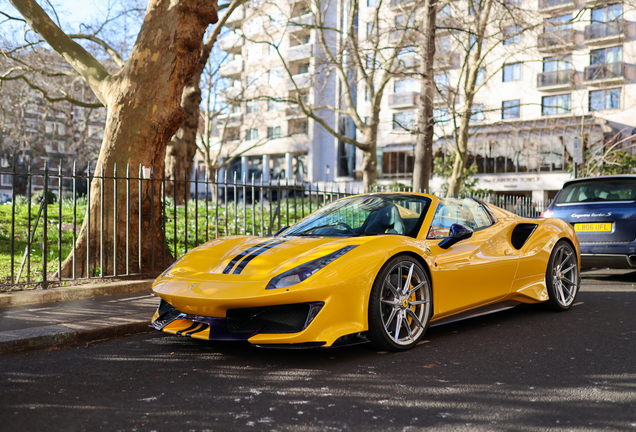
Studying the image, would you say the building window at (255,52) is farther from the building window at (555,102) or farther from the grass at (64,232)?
the grass at (64,232)

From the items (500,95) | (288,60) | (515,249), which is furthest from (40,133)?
(515,249)

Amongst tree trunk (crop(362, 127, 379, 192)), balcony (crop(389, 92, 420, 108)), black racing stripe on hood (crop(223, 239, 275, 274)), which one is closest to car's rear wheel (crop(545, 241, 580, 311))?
black racing stripe on hood (crop(223, 239, 275, 274))

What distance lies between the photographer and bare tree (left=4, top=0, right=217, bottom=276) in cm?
762

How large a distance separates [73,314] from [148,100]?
3408 millimetres

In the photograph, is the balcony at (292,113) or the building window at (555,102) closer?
the building window at (555,102)

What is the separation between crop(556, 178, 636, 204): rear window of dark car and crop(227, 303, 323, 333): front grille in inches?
250

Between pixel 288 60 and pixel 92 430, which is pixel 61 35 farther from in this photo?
pixel 288 60

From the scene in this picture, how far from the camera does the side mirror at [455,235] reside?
4789 millimetres

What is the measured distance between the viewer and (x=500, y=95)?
3797 centimetres

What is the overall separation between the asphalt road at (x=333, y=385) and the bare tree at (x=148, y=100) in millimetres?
3129

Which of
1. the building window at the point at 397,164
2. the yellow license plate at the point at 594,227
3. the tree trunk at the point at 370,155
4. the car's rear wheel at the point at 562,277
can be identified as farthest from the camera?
the building window at the point at 397,164

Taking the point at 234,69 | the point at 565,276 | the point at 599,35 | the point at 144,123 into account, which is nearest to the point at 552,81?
the point at 599,35

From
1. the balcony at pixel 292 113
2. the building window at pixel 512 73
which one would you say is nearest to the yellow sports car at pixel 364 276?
the building window at pixel 512 73

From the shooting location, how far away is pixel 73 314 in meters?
5.48
